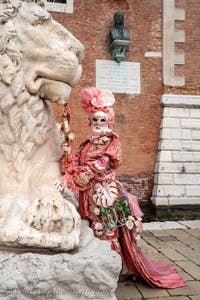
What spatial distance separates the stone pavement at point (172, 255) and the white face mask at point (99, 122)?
44.9 inches

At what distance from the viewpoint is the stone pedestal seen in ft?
5.43

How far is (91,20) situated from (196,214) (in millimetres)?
4443

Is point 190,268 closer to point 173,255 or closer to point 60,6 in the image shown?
point 173,255

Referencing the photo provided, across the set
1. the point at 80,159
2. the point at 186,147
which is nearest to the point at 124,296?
the point at 80,159

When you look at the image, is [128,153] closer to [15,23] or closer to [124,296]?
[124,296]

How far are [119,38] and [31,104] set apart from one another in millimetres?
5965

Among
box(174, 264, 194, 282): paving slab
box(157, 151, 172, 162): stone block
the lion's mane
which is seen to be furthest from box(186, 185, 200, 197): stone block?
the lion's mane

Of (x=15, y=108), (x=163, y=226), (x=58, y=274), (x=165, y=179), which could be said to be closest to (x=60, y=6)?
(x=165, y=179)

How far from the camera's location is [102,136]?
2311mm

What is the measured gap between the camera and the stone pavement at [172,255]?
2.62m

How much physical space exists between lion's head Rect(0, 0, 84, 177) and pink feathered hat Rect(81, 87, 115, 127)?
381 mm

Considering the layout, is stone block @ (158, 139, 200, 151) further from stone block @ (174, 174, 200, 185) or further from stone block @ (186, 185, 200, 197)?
stone block @ (186, 185, 200, 197)

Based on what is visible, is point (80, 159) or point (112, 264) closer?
point (112, 264)

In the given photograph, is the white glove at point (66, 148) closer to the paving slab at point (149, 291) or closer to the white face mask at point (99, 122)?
the white face mask at point (99, 122)
